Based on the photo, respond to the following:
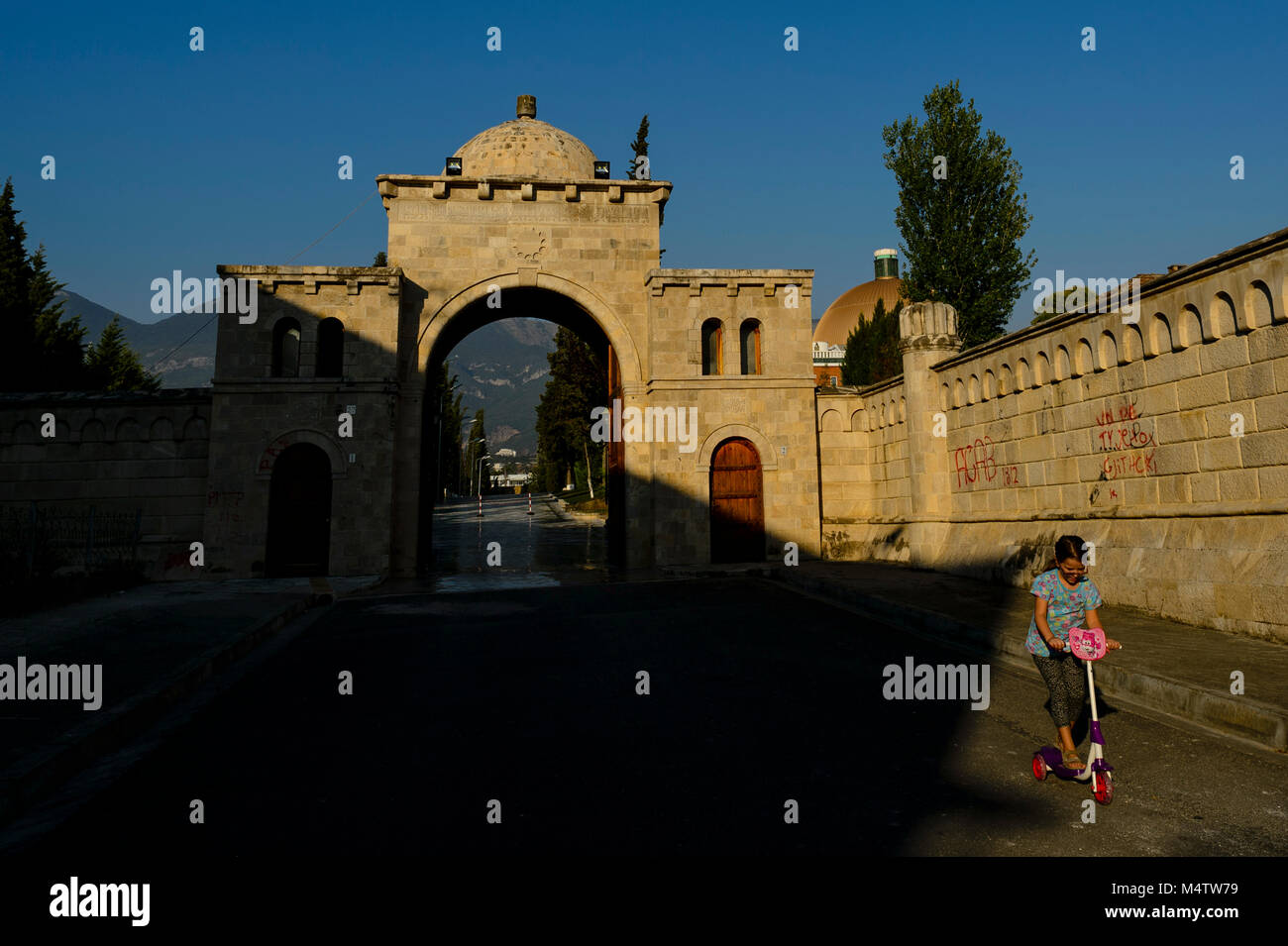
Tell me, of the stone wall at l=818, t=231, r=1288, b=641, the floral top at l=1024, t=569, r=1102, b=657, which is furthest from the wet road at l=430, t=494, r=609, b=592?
the floral top at l=1024, t=569, r=1102, b=657

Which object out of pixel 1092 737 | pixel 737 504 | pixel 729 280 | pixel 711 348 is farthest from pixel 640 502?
pixel 1092 737

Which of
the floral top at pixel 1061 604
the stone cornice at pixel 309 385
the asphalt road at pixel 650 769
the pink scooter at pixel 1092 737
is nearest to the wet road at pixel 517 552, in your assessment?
the stone cornice at pixel 309 385

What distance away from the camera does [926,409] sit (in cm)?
1486

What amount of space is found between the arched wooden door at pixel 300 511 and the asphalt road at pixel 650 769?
995 cm

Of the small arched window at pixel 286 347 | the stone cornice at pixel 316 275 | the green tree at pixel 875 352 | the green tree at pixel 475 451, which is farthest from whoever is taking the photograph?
the green tree at pixel 475 451

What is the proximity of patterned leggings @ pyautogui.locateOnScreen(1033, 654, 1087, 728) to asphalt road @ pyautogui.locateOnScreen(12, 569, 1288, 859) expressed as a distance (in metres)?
0.38

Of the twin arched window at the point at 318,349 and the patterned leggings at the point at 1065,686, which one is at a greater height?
the twin arched window at the point at 318,349

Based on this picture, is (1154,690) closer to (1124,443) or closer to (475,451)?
(1124,443)

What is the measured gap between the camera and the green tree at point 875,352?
38.5 m

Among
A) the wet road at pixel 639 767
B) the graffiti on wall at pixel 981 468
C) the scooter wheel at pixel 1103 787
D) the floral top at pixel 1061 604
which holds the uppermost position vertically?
the graffiti on wall at pixel 981 468

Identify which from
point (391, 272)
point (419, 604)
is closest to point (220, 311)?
point (391, 272)

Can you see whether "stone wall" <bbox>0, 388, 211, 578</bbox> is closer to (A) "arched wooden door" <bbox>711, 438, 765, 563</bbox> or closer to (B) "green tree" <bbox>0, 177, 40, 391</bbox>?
(A) "arched wooden door" <bbox>711, 438, 765, 563</bbox>

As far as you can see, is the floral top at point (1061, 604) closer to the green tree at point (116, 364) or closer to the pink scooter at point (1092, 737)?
the pink scooter at point (1092, 737)

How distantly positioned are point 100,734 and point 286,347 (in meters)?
14.3
